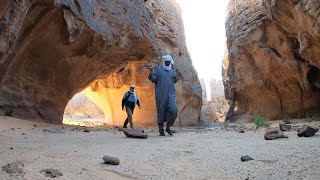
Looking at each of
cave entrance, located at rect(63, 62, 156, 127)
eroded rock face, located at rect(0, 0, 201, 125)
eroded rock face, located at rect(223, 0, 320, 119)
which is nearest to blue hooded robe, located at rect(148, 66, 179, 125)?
eroded rock face, located at rect(0, 0, 201, 125)

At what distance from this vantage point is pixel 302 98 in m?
13.2

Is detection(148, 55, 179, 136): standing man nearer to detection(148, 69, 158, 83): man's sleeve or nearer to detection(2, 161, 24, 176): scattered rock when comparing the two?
detection(148, 69, 158, 83): man's sleeve

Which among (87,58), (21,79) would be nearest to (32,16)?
(21,79)

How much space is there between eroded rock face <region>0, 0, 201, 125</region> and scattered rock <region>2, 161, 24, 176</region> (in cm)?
388

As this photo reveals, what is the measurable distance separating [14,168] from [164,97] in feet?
13.3

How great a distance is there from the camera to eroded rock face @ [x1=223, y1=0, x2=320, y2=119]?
39.4 feet

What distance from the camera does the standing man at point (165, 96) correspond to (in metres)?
6.11

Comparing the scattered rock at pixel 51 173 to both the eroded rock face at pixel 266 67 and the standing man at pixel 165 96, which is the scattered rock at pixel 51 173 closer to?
the standing man at pixel 165 96

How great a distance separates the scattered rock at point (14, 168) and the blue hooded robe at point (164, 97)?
3.88m

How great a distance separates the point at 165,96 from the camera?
20.2 ft

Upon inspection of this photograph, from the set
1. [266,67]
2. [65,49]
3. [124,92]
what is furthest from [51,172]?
[124,92]

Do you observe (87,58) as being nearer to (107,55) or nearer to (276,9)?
(107,55)

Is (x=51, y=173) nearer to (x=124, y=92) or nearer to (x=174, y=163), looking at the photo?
(x=174, y=163)

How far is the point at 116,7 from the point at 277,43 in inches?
265
